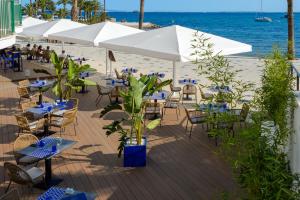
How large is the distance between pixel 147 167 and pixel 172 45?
4.49 m

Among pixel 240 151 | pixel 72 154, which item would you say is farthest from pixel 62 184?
pixel 240 151

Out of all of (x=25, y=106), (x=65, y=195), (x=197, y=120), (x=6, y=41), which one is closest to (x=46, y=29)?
(x=6, y=41)

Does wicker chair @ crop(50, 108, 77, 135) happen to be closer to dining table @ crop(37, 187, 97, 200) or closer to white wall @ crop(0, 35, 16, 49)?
white wall @ crop(0, 35, 16, 49)

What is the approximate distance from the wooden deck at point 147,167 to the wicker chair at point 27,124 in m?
0.53

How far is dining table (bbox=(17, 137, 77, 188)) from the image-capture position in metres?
7.65

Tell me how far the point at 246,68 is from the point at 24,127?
18.1 meters

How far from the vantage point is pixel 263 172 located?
493 cm

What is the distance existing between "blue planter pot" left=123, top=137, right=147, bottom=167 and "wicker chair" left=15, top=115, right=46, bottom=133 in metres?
2.80

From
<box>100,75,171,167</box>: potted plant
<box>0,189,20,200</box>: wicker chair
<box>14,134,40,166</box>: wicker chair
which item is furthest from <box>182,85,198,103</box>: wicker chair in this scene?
<box>0,189,20,200</box>: wicker chair

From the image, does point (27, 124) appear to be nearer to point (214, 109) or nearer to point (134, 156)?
point (134, 156)

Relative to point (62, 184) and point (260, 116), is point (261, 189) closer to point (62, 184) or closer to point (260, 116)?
point (260, 116)

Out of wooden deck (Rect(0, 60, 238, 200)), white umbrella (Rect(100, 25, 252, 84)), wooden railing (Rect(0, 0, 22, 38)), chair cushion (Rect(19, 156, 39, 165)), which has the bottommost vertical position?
wooden deck (Rect(0, 60, 238, 200))

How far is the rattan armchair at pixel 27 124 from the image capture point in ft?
33.3

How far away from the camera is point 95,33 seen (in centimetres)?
1716
